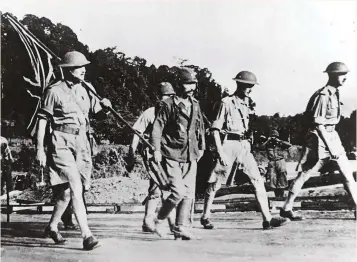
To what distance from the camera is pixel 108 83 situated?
17.5ft

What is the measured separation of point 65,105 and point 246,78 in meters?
1.57

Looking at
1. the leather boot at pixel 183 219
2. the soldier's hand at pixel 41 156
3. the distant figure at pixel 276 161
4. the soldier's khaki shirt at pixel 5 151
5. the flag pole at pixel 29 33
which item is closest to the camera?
the soldier's hand at pixel 41 156

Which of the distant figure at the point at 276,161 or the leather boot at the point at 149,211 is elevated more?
the distant figure at the point at 276,161

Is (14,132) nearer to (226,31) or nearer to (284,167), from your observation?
(226,31)

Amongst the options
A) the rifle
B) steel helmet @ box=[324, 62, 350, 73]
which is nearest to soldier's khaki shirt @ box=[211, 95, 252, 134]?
the rifle

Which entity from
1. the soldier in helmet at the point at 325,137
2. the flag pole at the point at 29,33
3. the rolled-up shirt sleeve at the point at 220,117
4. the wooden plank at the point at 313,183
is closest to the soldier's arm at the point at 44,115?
the flag pole at the point at 29,33

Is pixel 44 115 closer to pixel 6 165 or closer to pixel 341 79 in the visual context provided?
pixel 6 165

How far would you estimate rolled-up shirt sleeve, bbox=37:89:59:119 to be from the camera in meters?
4.86

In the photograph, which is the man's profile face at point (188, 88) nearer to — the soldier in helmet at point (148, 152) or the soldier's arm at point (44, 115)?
the soldier in helmet at point (148, 152)

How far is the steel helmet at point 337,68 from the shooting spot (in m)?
5.00

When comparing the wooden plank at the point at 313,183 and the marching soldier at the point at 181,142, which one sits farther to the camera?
the wooden plank at the point at 313,183

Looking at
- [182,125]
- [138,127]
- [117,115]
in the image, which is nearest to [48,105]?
[117,115]

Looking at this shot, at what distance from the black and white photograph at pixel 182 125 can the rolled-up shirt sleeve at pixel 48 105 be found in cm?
1

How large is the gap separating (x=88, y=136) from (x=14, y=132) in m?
0.81
